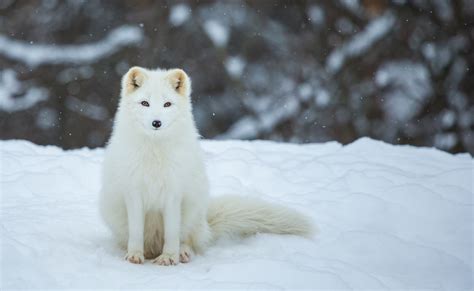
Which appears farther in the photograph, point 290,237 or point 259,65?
point 259,65

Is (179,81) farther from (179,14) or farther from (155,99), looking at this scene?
(179,14)

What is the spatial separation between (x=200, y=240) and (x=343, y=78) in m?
5.42

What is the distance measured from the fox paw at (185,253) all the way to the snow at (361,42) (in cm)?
550

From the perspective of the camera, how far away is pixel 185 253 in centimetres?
311

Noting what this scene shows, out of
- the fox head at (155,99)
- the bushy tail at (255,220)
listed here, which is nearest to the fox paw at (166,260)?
the bushy tail at (255,220)

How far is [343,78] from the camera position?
810cm

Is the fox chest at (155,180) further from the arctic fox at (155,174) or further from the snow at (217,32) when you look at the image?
the snow at (217,32)

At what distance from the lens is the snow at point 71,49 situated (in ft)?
26.9

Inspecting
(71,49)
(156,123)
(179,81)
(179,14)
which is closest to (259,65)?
(179,14)

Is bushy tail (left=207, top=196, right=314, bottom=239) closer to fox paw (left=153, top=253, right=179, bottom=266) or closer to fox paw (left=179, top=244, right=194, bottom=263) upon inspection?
fox paw (left=179, top=244, right=194, bottom=263)

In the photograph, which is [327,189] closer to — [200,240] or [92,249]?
[200,240]

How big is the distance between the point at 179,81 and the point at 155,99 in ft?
0.72

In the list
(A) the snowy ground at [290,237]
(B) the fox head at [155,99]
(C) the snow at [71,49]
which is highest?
(C) the snow at [71,49]

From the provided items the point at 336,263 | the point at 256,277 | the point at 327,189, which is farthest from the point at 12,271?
the point at 327,189
